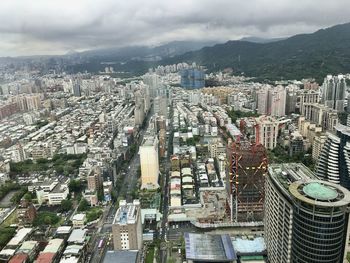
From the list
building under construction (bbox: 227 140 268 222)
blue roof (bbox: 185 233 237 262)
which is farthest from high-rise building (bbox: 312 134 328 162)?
blue roof (bbox: 185 233 237 262)

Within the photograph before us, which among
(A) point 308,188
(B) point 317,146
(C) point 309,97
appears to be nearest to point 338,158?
(B) point 317,146

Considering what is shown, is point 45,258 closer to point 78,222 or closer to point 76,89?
point 78,222

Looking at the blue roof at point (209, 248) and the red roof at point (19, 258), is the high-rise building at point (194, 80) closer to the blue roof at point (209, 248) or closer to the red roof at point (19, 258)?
the blue roof at point (209, 248)

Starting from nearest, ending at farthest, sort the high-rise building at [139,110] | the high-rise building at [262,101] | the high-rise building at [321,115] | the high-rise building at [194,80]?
the high-rise building at [321,115], the high-rise building at [139,110], the high-rise building at [262,101], the high-rise building at [194,80]

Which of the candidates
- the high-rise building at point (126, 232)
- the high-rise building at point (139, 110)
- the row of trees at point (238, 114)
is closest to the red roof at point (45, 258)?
the high-rise building at point (126, 232)

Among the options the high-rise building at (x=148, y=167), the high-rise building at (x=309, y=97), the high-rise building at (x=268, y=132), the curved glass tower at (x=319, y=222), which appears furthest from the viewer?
the high-rise building at (x=309, y=97)

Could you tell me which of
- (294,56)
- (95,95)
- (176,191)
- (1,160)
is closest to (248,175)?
(176,191)
